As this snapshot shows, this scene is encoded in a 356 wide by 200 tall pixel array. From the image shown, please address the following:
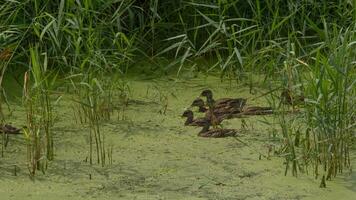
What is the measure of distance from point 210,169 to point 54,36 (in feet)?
2.75

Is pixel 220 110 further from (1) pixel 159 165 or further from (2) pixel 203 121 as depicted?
(1) pixel 159 165

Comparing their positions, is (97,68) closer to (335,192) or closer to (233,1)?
(233,1)

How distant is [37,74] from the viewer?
2.75m

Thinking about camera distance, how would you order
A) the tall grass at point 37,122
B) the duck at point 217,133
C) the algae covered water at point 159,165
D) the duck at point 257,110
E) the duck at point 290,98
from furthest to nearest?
the duck at point 257,110
the duck at point 217,133
the duck at point 290,98
the tall grass at point 37,122
the algae covered water at point 159,165

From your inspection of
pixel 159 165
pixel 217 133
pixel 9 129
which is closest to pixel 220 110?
pixel 217 133

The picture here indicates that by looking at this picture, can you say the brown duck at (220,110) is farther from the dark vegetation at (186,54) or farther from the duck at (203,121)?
the dark vegetation at (186,54)

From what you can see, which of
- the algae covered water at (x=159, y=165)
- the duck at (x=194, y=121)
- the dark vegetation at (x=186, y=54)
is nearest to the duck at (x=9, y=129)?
the algae covered water at (x=159, y=165)

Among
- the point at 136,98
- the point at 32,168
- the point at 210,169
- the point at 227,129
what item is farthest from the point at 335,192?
the point at 136,98

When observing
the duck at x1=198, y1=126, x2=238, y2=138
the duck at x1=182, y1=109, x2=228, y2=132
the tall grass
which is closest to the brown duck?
the duck at x1=182, y1=109, x2=228, y2=132

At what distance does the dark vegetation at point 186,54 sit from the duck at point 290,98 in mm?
24

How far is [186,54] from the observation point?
353 cm

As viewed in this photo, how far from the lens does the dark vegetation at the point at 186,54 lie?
A: 105 inches

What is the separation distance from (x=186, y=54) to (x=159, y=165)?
90 cm

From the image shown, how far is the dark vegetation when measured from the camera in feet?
8.74
